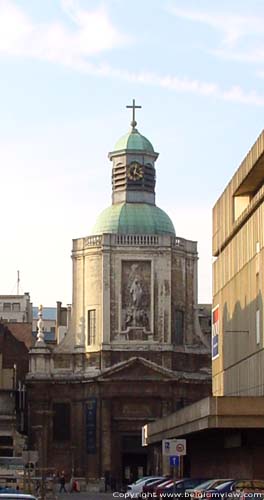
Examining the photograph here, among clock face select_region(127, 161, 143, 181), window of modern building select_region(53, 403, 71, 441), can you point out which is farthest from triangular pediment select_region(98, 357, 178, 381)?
clock face select_region(127, 161, 143, 181)

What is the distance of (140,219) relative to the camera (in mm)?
122375

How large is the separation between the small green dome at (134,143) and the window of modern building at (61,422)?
21335 mm

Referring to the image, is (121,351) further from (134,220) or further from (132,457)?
(134,220)

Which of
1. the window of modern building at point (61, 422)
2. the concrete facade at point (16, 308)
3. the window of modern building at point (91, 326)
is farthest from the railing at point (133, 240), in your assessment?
the concrete facade at point (16, 308)

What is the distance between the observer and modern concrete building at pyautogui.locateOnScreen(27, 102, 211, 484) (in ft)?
385

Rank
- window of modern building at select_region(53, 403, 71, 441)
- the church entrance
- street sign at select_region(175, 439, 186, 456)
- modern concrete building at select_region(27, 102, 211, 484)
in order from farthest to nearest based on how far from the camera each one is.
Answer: window of modern building at select_region(53, 403, 71, 441), the church entrance, modern concrete building at select_region(27, 102, 211, 484), street sign at select_region(175, 439, 186, 456)

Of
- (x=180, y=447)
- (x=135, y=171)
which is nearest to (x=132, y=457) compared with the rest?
(x=135, y=171)

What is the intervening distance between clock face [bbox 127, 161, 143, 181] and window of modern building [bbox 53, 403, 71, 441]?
18846 mm

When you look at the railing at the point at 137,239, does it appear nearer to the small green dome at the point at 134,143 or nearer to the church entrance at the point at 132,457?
the small green dome at the point at 134,143

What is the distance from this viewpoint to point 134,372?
118 metres

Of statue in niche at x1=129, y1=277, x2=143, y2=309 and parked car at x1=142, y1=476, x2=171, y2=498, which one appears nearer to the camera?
parked car at x1=142, y1=476, x2=171, y2=498

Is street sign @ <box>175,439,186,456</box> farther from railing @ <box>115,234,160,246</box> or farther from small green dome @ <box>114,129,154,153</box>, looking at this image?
small green dome @ <box>114,129,154,153</box>

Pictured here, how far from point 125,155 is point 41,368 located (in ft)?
60.7

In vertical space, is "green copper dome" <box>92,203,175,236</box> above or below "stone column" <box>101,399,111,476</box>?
above
